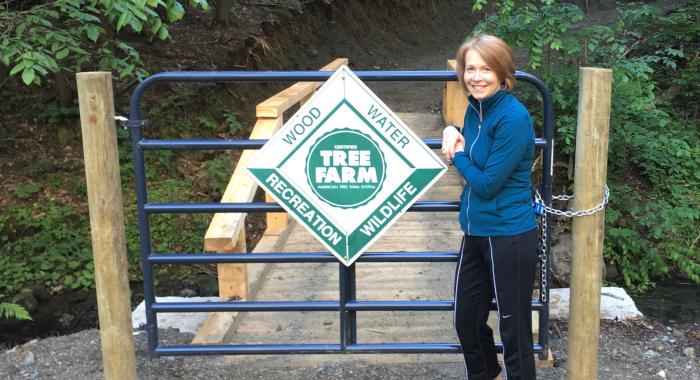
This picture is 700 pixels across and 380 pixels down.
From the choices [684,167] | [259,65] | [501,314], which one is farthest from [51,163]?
[684,167]

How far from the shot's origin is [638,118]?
904cm

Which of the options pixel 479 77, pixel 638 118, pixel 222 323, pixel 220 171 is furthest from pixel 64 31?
pixel 638 118

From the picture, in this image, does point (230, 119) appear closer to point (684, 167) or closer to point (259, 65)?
point (259, 65)

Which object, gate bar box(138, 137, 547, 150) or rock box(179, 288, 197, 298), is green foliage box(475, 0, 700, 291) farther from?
rock box(179, 288, 197, 298)

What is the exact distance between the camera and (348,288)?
343cm

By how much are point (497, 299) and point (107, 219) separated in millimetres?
1790

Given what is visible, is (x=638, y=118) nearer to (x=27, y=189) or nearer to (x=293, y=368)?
(x=293, y=368)

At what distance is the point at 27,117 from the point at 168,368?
7317mm

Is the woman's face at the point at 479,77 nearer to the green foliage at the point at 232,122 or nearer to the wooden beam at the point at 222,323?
the wooden beam at the point at 222,323

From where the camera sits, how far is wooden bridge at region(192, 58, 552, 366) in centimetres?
403

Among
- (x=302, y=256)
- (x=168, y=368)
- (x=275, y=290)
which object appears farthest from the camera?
(x=275, y=290)

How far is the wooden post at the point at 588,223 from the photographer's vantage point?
298 centimetres

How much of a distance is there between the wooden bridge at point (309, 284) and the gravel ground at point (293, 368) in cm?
13

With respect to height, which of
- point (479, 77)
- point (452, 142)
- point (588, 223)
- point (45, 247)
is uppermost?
point (479, 77)
